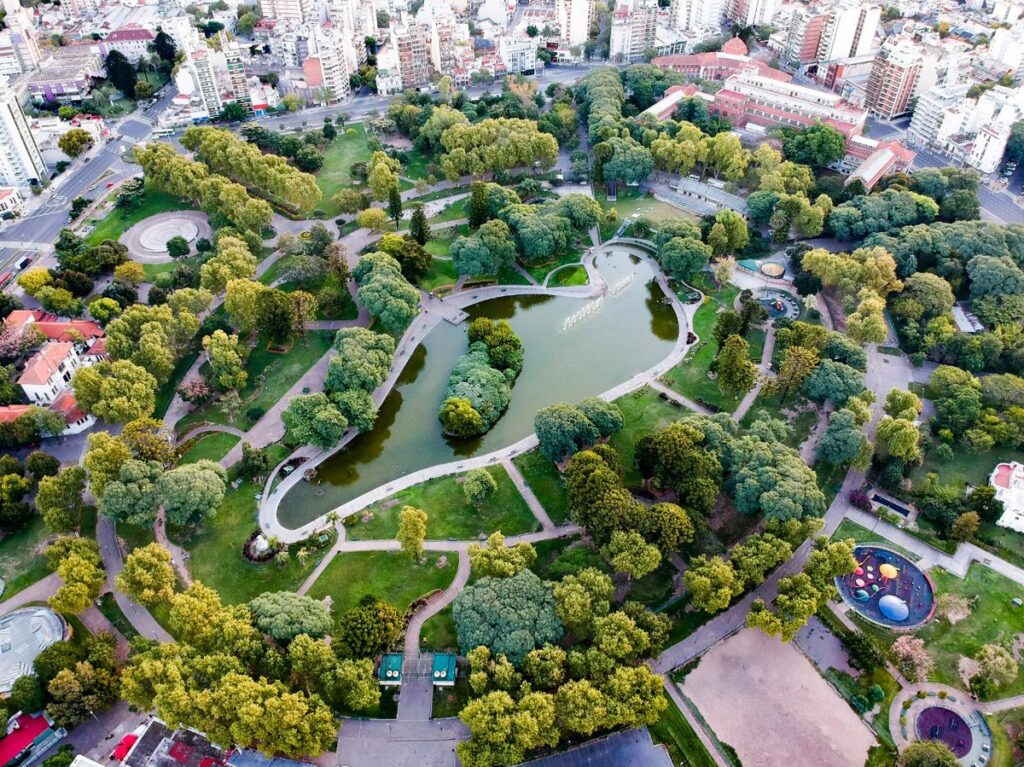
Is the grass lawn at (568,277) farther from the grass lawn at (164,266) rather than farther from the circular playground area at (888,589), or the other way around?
the circular playground area at (888,589)

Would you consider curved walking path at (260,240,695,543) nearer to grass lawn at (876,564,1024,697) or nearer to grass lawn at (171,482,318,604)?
grass lawn at (171,482,318,604)

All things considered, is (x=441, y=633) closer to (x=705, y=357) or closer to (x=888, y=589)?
(x=888, y=589)

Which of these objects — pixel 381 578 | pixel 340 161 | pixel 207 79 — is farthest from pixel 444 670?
pixel 207 79

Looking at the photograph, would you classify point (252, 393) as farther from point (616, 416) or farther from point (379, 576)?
point (616, 416)

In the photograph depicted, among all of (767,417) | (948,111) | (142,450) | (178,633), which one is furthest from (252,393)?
(948,111)

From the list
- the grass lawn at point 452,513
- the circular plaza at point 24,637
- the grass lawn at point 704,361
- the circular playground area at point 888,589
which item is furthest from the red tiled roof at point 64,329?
the circular playground area at point 888,589

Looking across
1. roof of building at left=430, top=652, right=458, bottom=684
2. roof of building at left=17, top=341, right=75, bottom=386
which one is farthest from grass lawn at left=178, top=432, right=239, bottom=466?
roof of building at left=430, top=652, right=458, bottom=684
